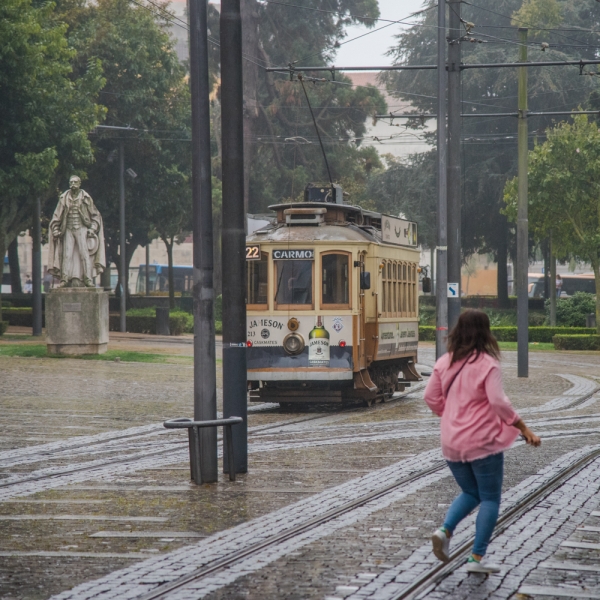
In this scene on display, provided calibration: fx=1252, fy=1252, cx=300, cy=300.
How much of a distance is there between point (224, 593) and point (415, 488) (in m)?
4.32

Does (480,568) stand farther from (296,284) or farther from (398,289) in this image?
(398,289)

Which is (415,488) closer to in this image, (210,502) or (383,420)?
(210,502)

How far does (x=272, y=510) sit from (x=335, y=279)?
31.9ft

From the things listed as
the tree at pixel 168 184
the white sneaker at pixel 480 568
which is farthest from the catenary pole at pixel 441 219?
the tree at pixel 168 184

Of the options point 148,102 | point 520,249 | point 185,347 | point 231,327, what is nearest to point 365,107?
point 148,102

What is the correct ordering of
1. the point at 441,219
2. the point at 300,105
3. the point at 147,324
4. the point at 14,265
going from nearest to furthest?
the point at 441,219 < the point at 147,324 < the point at 14,265 < the point at 300,105

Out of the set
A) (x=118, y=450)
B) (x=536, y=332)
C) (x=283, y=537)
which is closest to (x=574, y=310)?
(x=536, y=332)

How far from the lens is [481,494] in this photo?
696cm

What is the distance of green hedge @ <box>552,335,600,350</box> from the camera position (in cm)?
4206

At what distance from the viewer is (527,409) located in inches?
763

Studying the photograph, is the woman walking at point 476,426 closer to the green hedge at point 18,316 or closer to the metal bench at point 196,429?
the metal bench at point 196,429

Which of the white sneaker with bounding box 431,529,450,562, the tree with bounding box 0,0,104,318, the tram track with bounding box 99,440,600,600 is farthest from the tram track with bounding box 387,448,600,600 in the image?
the tree with bounding box 0,0,104,318

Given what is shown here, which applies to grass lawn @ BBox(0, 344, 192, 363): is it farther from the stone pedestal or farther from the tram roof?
the tram roof

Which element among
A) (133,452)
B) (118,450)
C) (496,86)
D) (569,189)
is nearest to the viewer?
(133,452)
